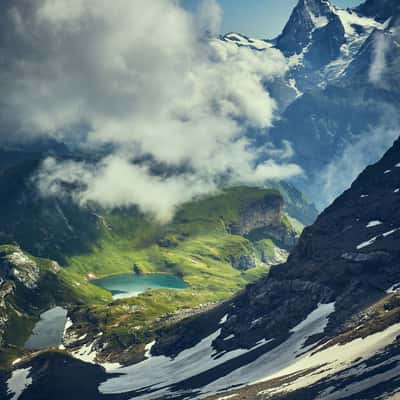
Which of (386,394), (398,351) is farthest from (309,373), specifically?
(386,394)

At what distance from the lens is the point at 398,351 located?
14812cm

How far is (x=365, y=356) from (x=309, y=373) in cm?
1944

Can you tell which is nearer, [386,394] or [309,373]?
[386,394]

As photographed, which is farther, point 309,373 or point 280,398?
point 309,373

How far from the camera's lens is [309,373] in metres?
172

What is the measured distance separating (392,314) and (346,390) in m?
52.8

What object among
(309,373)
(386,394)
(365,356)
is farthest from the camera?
(309,373)

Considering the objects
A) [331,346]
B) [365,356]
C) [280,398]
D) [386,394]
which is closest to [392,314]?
[331,346]

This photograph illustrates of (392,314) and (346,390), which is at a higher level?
(392,314)

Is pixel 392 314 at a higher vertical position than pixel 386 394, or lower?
higher

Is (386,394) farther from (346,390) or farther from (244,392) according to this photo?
(244,392)

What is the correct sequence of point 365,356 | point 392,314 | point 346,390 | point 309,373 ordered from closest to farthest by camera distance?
point 346,390 → point 365,356 → point 309,373 → point 392,314

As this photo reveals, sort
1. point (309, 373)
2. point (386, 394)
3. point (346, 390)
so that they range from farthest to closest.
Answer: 1. point (309, 373)
2. point (346, 390)
3. point (386, 394)

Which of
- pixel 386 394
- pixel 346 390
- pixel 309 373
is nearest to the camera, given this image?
pixel 386 394
